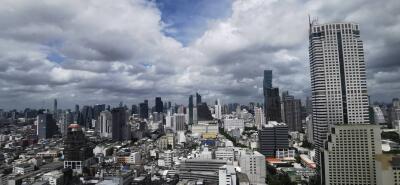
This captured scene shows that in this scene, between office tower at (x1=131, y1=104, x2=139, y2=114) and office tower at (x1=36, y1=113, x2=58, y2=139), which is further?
office tower at (x1=131, y1=104, x2=139, y2=114)

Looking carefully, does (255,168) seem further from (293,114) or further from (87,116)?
(87,116)

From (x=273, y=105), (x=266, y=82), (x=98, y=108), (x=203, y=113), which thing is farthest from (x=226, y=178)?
(x=98, y=108)

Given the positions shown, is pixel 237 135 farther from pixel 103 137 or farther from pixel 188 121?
pixel 188 121

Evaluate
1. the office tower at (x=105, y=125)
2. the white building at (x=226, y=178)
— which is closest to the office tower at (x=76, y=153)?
the white building at (x=226, y=178)

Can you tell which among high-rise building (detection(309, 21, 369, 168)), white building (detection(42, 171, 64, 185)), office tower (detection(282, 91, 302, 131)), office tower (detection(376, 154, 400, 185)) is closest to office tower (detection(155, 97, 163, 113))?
office tower (detection(282, 91, 302, 131))

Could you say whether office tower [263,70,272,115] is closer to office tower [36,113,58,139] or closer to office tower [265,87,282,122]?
office tower [265,87,282,122]
